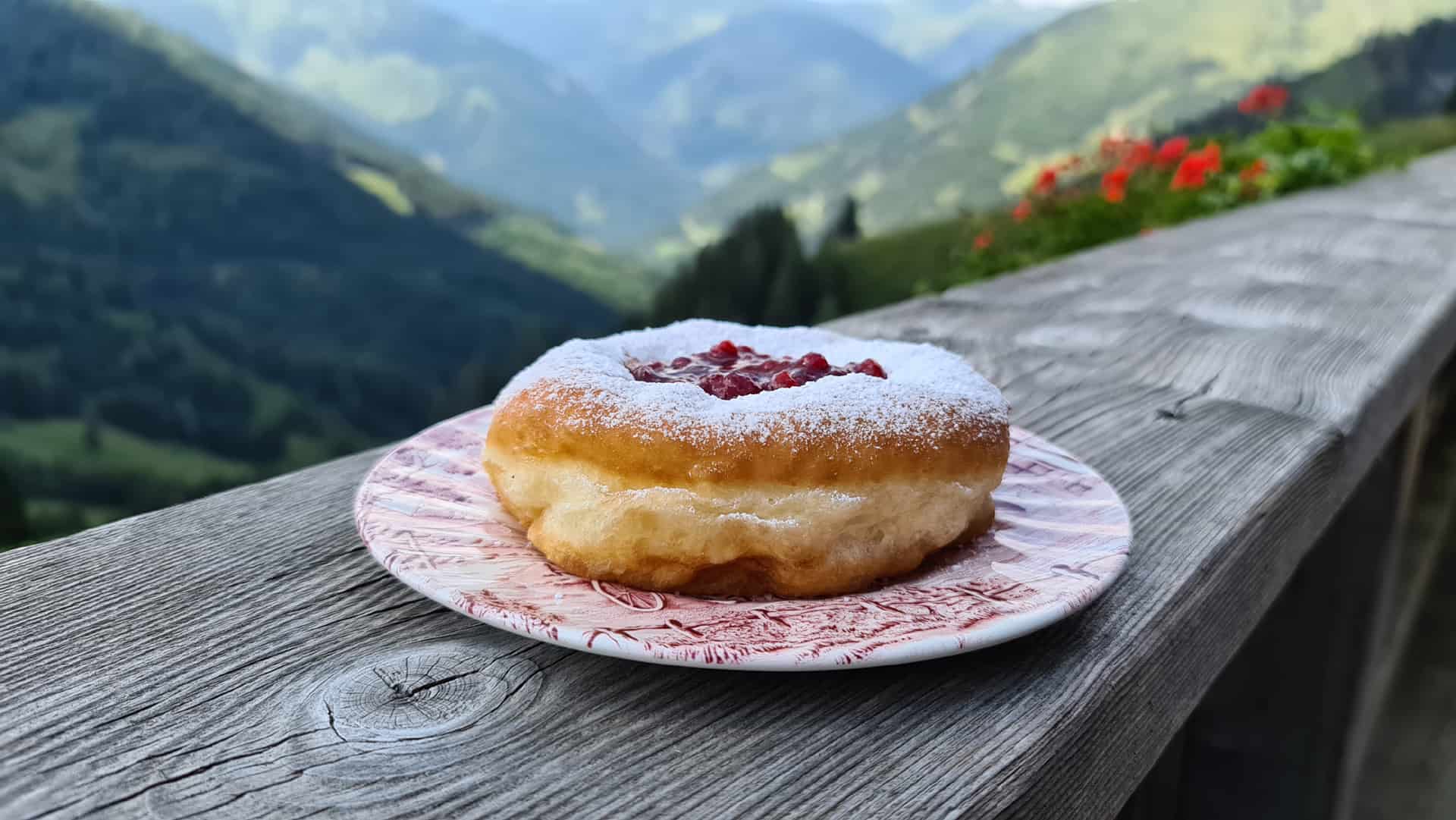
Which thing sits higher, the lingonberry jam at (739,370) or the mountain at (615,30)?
the mountain at (615,30)

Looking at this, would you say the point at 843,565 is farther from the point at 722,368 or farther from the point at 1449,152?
the point at 1449,152

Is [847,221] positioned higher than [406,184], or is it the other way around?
[406,184]

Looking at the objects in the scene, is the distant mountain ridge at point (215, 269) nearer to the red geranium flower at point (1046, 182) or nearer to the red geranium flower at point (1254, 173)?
the red geranium flower at point (1046, 182)

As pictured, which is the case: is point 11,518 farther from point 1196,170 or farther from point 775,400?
point 1196,170

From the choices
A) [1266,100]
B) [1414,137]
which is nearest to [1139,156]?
[1266,100]

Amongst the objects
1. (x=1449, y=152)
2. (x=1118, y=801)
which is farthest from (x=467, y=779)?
(x=1449, y=152)

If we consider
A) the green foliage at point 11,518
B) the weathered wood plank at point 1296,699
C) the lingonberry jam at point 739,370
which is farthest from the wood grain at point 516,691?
the green foliage at point 11,518

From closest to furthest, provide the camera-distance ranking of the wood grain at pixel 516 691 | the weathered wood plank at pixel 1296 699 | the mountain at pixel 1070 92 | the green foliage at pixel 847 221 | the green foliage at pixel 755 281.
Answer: the wood grain at pixel 516 691 → the weathered wood plank at pixel 1296 699 → the green foliage at pixel 755 281 → the green foliage at pixel 847 221 → the mountain at pixel 1070 92
